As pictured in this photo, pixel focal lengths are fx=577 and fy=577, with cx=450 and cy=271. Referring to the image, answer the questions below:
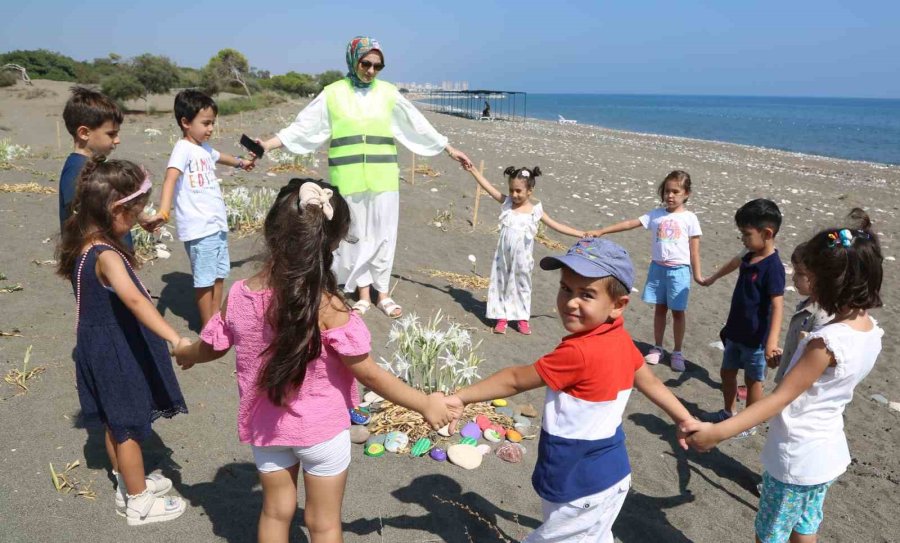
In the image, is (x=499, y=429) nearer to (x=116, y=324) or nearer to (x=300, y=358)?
(x=300, y=358)

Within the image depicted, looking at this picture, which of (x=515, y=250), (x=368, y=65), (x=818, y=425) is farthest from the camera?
(x=515, y=250)

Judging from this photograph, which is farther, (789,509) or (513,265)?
(513,265)

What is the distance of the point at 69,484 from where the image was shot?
293cm

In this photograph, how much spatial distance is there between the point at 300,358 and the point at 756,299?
3034mm

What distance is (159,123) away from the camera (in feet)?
76.9

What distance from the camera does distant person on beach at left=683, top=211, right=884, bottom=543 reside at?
218 centimetres

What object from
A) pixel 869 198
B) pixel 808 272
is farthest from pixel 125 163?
pixel 869 198

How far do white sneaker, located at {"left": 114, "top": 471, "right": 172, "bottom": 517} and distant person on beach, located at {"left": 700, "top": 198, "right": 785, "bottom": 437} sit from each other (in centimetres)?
339

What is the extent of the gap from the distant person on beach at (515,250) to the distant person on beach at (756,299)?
1.61 meters

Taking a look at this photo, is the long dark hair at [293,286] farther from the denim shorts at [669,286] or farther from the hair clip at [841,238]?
the denim shorts at [669,286]

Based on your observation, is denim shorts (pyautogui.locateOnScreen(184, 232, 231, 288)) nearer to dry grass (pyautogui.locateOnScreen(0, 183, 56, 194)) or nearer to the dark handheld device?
the dark handheld device

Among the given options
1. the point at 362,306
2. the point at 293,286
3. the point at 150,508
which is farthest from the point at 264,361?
the point at 362,306

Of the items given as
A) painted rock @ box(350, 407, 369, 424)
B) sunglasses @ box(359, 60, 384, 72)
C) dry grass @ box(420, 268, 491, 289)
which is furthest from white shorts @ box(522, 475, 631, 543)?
dry grass @ box(420, 268, 491, 289)

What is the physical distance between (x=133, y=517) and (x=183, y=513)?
0.71 ft
